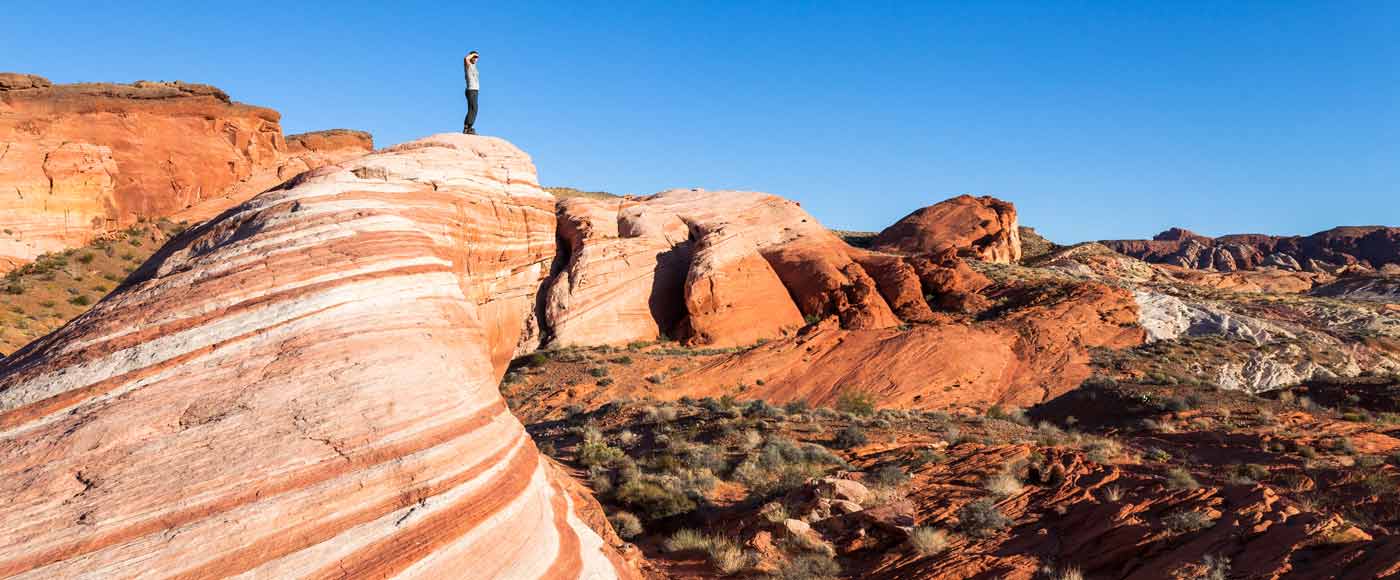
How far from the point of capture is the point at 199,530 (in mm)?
3877

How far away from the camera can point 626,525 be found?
9.63 m

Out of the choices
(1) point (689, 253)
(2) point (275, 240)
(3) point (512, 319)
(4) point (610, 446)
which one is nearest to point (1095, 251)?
(1) point (689, 253)

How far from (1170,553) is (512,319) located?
25.1 feet

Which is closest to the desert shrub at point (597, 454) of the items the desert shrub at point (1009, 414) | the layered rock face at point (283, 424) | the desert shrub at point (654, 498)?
the desert shrub at point (654, 498)

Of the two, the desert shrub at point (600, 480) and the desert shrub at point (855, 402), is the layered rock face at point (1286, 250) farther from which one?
the desert shrub at point (600, 480)

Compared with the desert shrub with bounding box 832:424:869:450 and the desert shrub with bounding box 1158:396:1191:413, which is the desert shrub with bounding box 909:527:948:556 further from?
the desert shrub with bounding box 1158:396:1191:413

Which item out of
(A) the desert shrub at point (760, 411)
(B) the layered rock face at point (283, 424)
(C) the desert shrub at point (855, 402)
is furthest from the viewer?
(C) the desert shrub at point (855, 402)

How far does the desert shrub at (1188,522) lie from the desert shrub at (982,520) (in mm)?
1649

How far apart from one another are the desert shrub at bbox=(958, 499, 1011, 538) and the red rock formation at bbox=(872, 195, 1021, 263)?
37.3 metres

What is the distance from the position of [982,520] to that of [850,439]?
455 centimetres

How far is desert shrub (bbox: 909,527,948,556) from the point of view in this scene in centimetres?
823

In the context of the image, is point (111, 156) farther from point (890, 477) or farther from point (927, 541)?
point (927, 541)

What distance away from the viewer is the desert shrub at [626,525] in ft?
31.2

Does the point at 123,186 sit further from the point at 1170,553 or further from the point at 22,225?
the point at 1170,553
